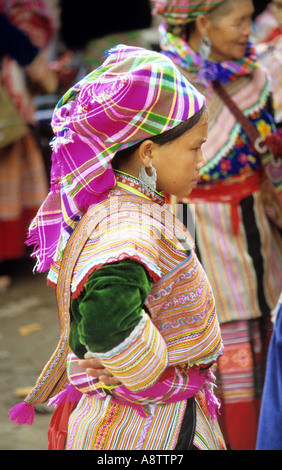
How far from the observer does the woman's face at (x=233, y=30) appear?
3.73 metres

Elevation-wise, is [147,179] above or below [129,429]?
above

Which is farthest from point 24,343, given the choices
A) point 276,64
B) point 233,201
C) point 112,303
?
point 112,303

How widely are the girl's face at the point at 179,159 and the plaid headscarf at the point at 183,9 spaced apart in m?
1.66

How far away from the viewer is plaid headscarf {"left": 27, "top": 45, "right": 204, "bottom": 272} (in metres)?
2.10

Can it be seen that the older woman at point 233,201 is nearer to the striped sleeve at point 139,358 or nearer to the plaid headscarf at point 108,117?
the plaid headscarf at point 108,117

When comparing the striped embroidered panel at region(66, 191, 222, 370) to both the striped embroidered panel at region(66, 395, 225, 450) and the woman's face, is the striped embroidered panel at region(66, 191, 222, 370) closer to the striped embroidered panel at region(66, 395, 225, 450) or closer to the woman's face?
the striped embroidered panel at region(66, 395, 225, 450)

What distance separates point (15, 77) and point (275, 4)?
290cm

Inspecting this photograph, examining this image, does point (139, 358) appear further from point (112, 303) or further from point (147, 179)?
point (147, 179)

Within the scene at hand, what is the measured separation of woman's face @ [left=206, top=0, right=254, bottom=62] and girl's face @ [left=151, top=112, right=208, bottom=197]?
1.62 meters

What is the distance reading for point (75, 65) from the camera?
8.17m

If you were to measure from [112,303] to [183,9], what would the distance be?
2313 millimetres

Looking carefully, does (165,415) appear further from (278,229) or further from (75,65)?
(75,65)

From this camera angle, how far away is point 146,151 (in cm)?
220

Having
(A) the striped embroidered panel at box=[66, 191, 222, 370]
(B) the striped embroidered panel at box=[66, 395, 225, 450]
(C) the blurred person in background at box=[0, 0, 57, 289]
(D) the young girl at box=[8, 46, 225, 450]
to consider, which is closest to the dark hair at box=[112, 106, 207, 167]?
(D) the young girl at box=[8, 46, 225, 450]
